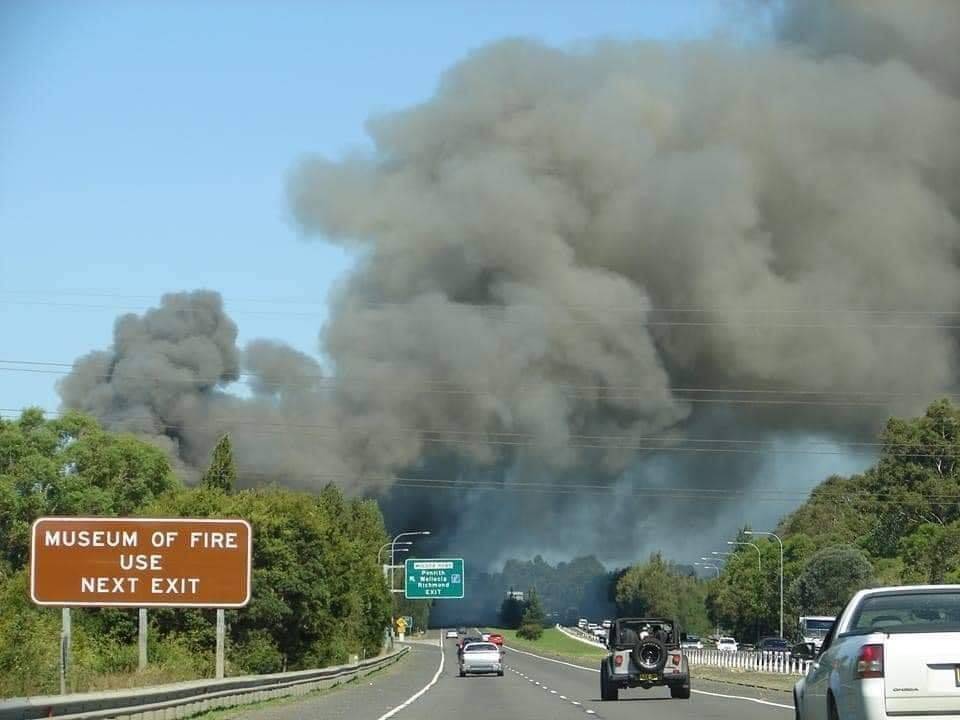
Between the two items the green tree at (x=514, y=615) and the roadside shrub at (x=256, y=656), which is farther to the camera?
the green tree at (x=514, y=615)

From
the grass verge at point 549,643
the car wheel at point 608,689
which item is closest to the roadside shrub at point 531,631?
the grass verge at point 549,643

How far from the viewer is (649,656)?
3284 centimetres

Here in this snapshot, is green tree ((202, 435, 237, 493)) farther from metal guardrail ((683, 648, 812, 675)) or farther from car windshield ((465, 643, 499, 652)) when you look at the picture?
metal guardrail ((683, 648, 812, 675))

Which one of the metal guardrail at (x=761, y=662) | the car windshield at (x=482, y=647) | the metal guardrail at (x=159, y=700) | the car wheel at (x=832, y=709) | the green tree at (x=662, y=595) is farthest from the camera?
the green tree at (x=662, y=595)

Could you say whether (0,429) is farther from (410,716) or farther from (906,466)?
(410,716)

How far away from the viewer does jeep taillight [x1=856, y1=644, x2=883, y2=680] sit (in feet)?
37.9

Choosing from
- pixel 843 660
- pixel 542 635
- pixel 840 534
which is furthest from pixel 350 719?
pixel 542 635

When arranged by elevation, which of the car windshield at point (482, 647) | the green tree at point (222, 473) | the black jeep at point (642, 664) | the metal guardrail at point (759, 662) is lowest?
the metal guardrail at point (759, 662)

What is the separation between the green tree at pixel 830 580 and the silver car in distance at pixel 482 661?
44.7 m

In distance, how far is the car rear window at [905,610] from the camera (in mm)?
12892

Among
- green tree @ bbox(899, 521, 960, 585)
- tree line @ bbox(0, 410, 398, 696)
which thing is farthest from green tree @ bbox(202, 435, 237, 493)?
green tree @ bbox(899, 521, 960, 585)

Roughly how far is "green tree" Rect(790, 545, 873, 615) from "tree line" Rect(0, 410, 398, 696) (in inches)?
1138

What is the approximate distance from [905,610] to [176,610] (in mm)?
33055

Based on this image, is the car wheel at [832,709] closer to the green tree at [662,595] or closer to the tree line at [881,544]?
the tree line at [881,544]
